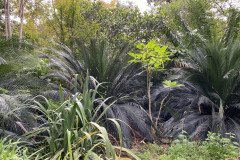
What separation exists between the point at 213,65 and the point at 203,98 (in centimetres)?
71

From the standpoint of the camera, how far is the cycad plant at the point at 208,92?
3.43 m

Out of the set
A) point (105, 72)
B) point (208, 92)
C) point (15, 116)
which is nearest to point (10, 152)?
point (15, 116)

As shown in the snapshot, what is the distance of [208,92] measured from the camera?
3.79 metres

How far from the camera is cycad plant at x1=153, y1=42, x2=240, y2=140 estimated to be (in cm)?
343

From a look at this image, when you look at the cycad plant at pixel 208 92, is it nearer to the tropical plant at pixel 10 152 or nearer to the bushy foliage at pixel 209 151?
the bushy foliage at pixel 209 151

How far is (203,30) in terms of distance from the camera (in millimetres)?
6199

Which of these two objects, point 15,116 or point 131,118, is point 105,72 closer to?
point 131,118

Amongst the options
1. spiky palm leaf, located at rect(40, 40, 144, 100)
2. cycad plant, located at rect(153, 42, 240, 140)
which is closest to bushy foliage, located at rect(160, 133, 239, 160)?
cycad plant, located at rect(153, 42, 240, 140)

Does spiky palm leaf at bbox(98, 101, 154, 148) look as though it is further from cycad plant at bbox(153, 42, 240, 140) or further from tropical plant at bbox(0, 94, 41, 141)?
tropical plant at bbox(0, 94, 41, 141)

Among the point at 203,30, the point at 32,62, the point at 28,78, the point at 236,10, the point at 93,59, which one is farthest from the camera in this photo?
the point at 203,30

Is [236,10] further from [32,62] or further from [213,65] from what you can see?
[32,62]

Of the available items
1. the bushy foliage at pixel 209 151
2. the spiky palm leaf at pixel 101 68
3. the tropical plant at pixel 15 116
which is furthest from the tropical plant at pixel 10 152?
the spiky palm leaf at pixel 101 68

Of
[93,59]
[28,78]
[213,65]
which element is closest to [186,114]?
[213,65]

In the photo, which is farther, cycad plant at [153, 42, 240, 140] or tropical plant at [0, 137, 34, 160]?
cycad plant at [153, 42, 240, 140]
